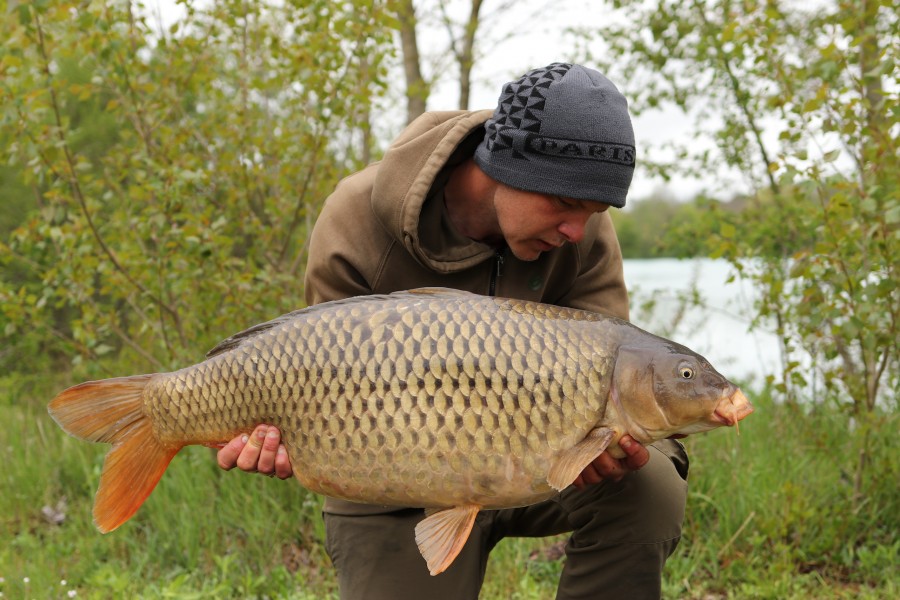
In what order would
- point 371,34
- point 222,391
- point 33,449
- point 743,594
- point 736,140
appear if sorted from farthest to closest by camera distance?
1. point 736,140
2. point 33,449
3. point 371,34
4. point 743,594
5. point 222,391

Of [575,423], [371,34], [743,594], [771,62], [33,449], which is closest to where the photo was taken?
[575,423]

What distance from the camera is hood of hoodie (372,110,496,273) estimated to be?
1.74 m

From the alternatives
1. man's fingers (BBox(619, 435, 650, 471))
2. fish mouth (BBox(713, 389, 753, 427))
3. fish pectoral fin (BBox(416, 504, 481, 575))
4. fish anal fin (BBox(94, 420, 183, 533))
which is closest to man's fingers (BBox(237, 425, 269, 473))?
fish anal fin (BBox(94, 420, 183, 533))

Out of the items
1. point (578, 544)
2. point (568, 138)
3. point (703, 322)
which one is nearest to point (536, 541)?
point (578, 544)

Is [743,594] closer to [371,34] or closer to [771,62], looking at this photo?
[771,62]

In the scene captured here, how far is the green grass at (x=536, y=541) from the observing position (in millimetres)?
2354

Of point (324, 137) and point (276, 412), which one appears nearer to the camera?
point (276, 412)

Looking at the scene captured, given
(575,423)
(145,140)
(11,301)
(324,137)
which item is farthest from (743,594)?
(11,301)

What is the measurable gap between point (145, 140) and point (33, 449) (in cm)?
125

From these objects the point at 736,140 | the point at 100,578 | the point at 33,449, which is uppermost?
the point at 736,140

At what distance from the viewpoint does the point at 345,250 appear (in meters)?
1.84

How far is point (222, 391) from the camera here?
5.06 ft

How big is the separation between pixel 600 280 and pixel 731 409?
0.60 m

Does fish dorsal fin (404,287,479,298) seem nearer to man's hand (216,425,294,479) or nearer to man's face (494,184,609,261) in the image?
man's face (494,184,609,261)
